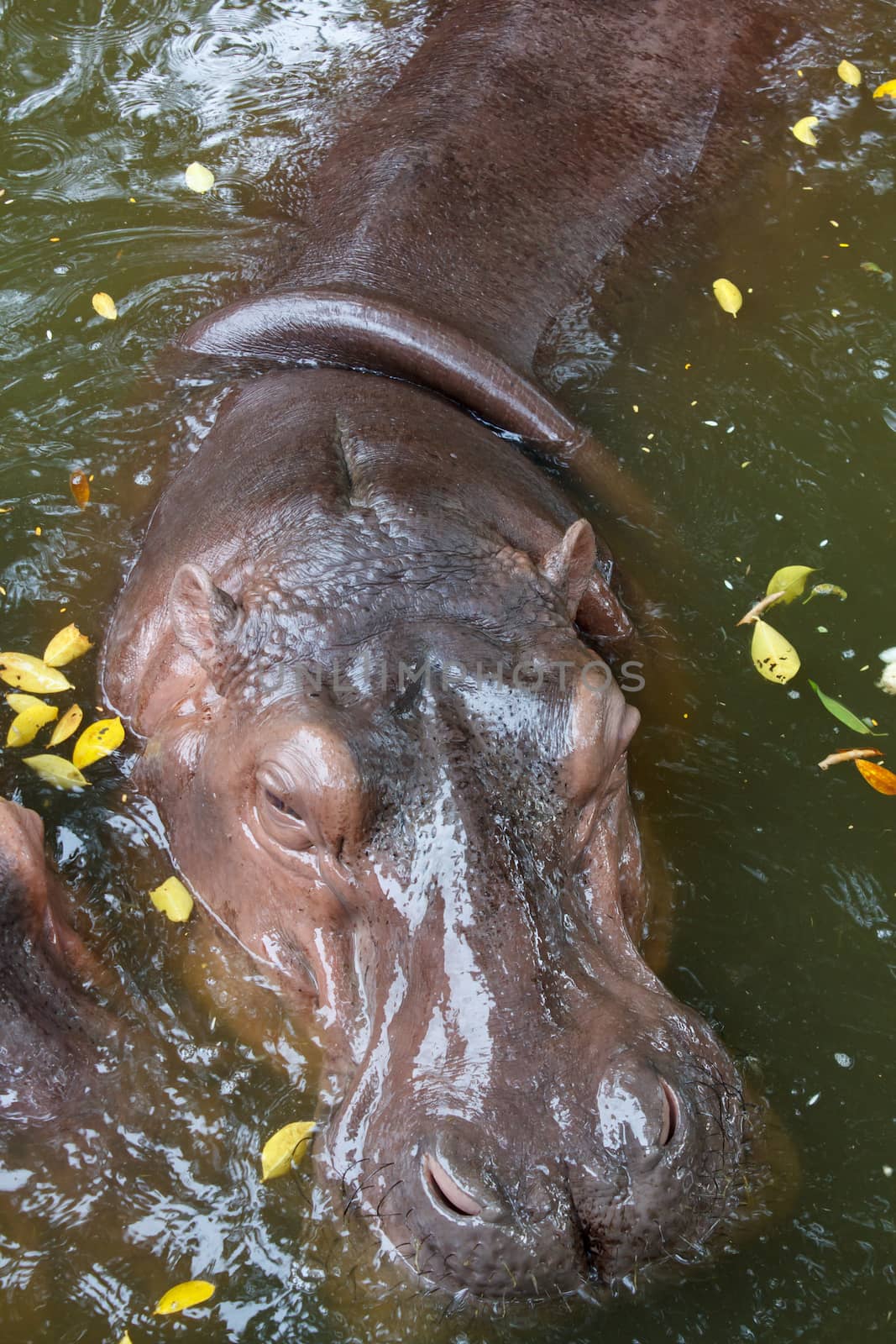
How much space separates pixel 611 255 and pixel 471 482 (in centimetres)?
257

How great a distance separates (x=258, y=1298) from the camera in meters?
3.57

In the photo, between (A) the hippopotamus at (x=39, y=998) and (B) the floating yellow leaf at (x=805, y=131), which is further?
(B) the floating yellow leaf at (x=805, y=131)

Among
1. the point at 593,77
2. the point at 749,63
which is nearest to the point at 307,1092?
the point at 593,77

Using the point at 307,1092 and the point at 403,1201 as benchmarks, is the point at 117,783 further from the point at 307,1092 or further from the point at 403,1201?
the point at 403,1201

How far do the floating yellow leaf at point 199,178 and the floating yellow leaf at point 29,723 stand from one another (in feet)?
11.9

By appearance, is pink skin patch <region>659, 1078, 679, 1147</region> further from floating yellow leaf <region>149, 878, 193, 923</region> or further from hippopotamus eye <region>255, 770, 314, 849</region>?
floating yellow leaf <region>149, 878, 193, 923</region>

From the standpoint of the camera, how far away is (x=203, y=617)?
414cm

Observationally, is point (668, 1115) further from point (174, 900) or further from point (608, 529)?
point (608, 529)

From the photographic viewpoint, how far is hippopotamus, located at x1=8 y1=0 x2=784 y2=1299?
3.06 meters

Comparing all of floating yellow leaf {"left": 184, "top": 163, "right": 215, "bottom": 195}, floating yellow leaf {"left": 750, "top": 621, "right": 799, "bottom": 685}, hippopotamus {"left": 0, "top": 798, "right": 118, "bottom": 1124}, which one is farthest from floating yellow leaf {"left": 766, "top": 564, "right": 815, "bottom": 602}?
floating yellow leaf {"left": 184, "top": 163, "right": 215, "bottom": 195}

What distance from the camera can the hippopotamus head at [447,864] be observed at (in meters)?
3.02

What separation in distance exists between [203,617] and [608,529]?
2.22 metres

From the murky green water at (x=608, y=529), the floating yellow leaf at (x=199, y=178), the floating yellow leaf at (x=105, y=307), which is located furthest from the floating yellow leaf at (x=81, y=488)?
the floating yellow leaf at (x=199, y=178)

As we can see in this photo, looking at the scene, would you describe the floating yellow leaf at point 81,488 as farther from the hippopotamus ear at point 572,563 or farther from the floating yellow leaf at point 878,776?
the floating yellow leaf at point 878,776
